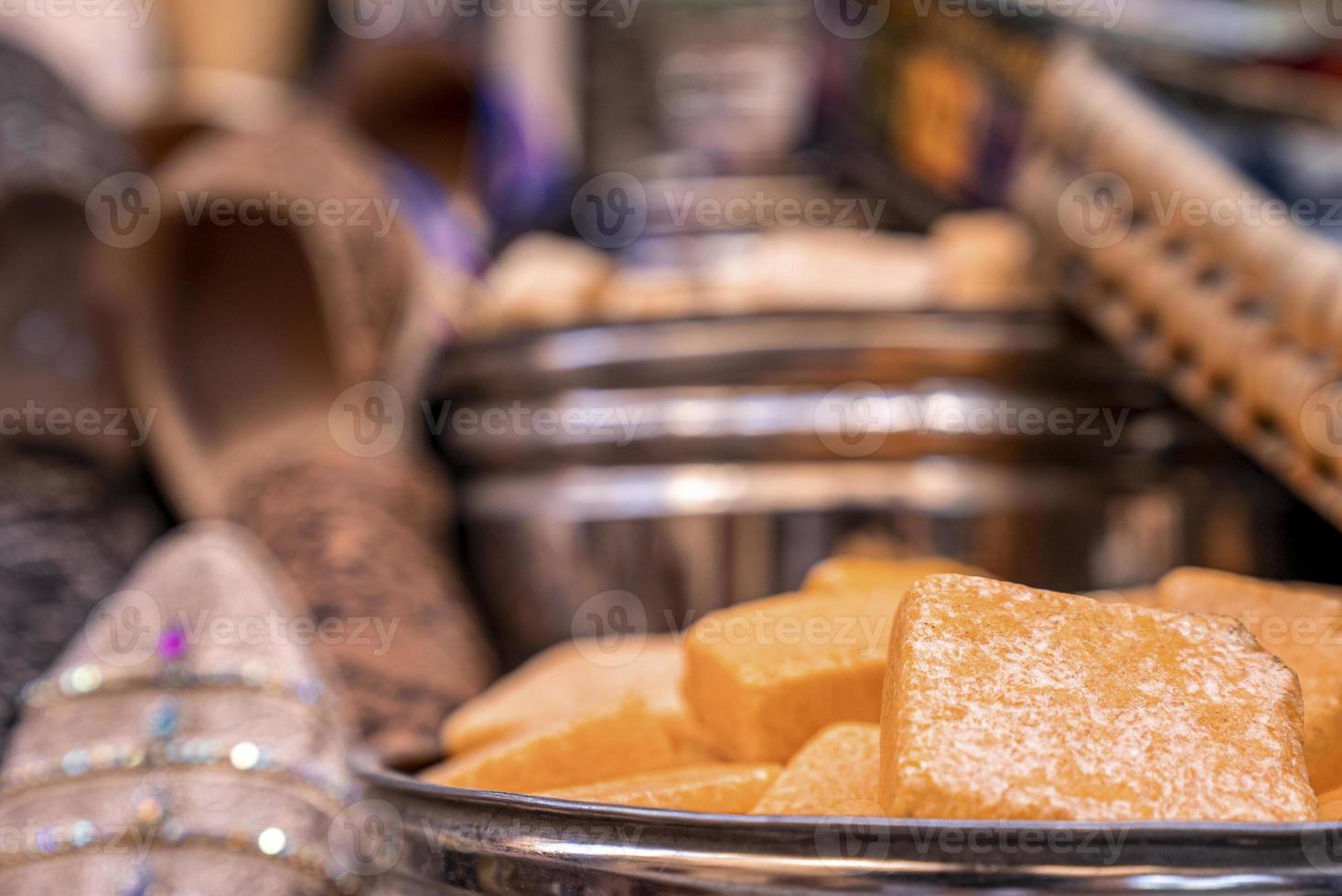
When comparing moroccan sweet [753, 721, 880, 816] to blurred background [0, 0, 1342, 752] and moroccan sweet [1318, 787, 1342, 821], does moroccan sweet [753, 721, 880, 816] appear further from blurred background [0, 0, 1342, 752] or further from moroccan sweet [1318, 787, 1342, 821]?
blurred background [0, 0, 1342, 752]

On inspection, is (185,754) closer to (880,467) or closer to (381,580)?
(381,580)

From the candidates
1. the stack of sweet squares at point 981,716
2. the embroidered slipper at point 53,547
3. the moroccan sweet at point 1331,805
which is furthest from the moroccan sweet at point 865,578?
the embroidered slipper at point 53,547

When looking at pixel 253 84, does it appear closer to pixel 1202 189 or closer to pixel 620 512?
pixel 620 512

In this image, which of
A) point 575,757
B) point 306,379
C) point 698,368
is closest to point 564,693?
point 575,757

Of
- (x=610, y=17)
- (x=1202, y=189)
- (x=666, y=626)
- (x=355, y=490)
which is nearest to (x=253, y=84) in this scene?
(x=610, y=17)

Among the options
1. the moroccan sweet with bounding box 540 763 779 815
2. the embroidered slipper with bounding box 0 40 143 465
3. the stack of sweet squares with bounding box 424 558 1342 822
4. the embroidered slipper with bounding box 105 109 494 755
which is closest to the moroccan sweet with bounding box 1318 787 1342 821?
the stack of sweet squares with bounding box 424 558 1342 822

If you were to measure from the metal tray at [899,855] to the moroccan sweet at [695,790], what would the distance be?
36 millimetres

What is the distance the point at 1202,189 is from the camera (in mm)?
504

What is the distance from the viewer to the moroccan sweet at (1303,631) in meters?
0.27

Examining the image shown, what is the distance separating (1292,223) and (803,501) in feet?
0.79

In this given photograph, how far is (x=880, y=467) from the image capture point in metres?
0.59

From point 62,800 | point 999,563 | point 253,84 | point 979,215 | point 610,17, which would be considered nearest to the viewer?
point 62,800

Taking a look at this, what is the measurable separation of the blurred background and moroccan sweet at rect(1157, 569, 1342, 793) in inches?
4.5

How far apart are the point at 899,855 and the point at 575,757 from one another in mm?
137
